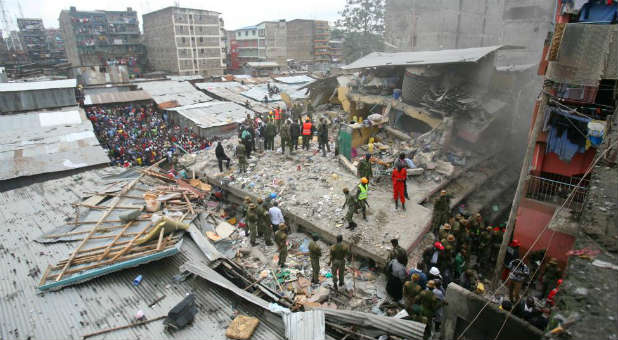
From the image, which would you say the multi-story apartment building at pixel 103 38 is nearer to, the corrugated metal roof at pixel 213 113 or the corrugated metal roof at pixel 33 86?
the corrugated metal roof at pixel 33 86

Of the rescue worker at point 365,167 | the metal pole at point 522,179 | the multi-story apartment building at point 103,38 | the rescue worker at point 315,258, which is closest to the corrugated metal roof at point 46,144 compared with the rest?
the rescue worker at point 365,167

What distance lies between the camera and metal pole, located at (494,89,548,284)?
6.84 meters

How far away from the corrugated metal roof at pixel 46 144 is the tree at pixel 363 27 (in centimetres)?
2867

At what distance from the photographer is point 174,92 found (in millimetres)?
24406

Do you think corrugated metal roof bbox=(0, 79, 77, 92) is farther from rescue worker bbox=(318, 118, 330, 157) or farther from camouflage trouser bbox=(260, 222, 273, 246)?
camouflage trouser bbox=(260, 222, 273, 246)

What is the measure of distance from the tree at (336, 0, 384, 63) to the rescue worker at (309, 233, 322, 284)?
34.1 meters

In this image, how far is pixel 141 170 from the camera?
37.1ft

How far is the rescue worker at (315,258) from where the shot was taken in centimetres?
661

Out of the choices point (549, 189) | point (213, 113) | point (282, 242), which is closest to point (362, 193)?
point (282, 242)

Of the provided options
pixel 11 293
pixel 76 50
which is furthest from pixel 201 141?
pixel 76 50

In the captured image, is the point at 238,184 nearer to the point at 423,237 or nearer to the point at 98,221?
the point at 98,221

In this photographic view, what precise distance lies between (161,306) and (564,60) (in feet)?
30.0

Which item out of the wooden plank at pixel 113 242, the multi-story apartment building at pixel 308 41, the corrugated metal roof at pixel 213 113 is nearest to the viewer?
the wooden plank at pixel 113 242

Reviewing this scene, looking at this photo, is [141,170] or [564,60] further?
[141,170]
